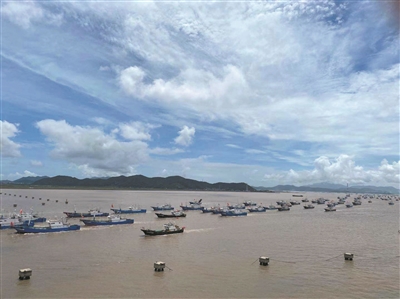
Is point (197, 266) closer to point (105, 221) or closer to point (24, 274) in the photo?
point (24, 274)

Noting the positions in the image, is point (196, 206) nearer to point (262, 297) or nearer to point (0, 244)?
point (0, 244)

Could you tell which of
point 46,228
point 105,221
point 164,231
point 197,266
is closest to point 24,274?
point 197,266

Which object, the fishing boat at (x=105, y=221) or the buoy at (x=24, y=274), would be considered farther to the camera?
the fishing boat at (x=105, y=221)

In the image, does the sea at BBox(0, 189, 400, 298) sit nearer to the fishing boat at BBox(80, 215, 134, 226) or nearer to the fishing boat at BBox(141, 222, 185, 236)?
the fishing boat at BBox(141, 222, 185, 236)

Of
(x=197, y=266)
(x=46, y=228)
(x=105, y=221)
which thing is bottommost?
(x=197, y=266)

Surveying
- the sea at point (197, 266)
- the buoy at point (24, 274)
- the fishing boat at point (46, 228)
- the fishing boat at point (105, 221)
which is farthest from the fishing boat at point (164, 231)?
the buoy at point (24, 274)

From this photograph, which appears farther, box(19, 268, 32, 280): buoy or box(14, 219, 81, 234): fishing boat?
box(14, 219, 81, 234): fishing boat

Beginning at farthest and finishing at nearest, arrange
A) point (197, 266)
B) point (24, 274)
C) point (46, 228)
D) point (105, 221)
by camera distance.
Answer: point (105, 221) < point (46, 228) < point (197, 266) < point (24, 274)

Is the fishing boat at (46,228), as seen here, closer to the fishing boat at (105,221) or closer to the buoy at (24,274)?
the fishing boat at (105,221)

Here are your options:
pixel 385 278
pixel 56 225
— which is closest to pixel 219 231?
pixel 56 225

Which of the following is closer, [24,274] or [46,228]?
[24,274]

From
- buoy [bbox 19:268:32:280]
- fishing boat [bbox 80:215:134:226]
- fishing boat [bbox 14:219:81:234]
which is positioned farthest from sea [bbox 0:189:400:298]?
fishing boat [bbox 80:215:134:226]

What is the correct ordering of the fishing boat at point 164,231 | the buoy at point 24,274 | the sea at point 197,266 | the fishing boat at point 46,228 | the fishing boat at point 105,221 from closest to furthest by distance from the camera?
1. the sea at point 197,266
2. the buoy at point 24,274
3. the fishing boat at point 164,231
4. the fishing boat at point 46,228
5. the fishing boat at point 105,221

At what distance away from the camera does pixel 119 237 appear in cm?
4066
